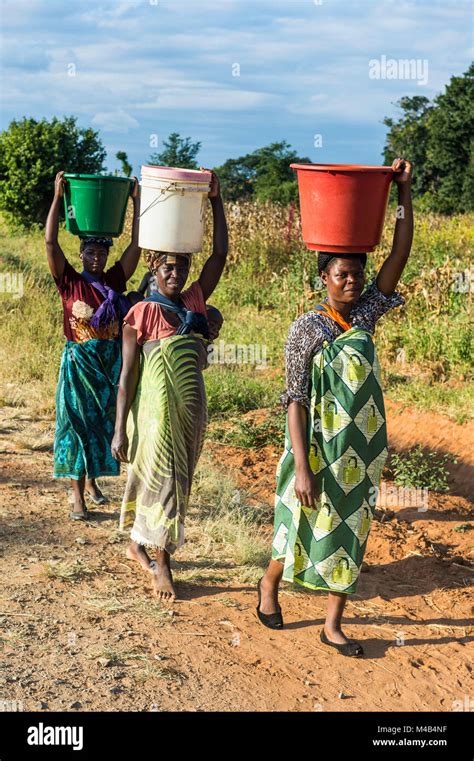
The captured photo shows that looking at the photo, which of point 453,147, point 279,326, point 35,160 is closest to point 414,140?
point 453,147

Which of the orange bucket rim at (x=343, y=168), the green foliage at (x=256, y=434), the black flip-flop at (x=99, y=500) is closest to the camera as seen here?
the orange bucket rim at (x=343, y=168)

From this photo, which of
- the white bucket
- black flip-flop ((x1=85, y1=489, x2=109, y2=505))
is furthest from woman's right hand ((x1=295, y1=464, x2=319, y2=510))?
black flip-flop ((x1=85, y1=489, x2=109, y2=505))

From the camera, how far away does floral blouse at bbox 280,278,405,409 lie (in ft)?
10.3

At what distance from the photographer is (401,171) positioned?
3.07 metres

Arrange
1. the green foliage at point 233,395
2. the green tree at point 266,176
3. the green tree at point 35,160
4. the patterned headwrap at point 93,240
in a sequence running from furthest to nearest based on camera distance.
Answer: the green tree at point 266,176, the green tree at point 35,160, the green foliage at point 233,395, the patterned headwrap at point 93,240

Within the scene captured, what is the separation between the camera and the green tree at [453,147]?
84.2ft

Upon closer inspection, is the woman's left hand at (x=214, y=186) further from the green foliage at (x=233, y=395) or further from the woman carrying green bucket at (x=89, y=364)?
the green foliage at (x=233, y=395)

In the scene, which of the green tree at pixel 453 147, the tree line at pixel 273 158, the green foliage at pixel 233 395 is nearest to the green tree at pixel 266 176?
the tree line at pixel 273 158

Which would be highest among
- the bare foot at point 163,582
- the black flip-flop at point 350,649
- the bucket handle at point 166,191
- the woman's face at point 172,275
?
the bucket handle at point 166,191

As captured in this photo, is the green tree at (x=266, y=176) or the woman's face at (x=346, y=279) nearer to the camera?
the woman's face at (x=346, y=279)

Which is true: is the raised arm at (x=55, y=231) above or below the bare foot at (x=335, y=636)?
above

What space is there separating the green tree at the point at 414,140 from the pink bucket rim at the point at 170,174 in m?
24.7

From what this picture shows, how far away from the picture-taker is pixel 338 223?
3.02 metres

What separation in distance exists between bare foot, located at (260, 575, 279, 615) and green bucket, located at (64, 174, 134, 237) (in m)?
1.86
